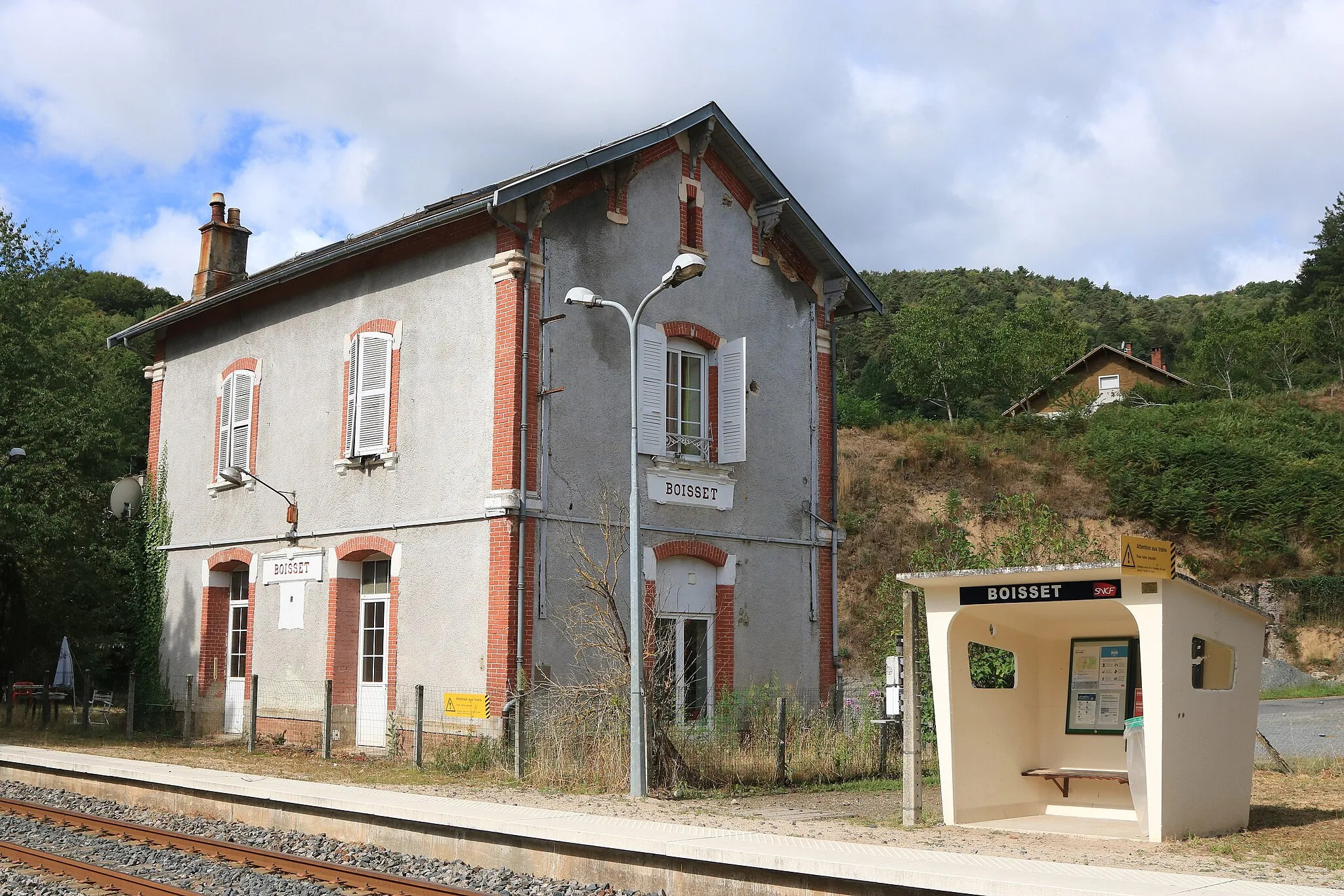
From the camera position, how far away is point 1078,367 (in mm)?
62219

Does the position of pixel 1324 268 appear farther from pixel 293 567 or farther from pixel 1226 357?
pixel 293 567

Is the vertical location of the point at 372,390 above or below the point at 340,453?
above

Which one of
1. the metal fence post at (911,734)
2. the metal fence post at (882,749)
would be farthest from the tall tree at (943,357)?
the metal fence post at (911,734)

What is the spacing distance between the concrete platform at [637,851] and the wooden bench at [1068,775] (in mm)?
2591

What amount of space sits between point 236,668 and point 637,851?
13637 millimetres

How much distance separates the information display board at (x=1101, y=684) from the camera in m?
11.7

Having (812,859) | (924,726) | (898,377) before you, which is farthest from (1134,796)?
(898,377)

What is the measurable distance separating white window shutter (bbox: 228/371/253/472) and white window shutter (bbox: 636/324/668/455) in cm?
726

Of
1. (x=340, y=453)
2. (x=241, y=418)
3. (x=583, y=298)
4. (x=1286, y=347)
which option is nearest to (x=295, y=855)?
(x=583, y=298)

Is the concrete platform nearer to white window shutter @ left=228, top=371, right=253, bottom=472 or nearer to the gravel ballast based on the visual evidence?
the gravel ballast

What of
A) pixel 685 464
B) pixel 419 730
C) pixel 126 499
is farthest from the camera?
pixel 126 499

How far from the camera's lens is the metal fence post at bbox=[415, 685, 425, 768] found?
623 inches

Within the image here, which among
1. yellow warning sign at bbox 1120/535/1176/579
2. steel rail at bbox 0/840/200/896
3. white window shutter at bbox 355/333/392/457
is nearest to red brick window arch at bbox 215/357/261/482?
white window shutter at bbox 355/333/392/457

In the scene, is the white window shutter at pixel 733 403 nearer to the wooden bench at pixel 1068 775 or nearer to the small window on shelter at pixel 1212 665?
the wooden bench at pixel 1068 775
